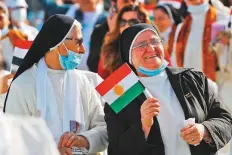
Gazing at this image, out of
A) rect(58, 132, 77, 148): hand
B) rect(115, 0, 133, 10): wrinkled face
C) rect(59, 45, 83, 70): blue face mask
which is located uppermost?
rect(59, 45, 83, 70): blue face mask

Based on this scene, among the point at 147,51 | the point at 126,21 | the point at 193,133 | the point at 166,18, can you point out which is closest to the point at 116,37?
the point at 126,21

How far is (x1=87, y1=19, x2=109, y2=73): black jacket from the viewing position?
939cm

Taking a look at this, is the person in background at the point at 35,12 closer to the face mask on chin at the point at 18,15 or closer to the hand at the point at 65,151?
the face mask on chin at the point at 18,15

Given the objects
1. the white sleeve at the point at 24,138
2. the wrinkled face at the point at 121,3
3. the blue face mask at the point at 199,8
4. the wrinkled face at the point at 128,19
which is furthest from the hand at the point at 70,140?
the blue face mask at the point at 199,8

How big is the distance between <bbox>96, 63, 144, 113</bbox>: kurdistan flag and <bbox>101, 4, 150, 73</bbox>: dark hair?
244cm

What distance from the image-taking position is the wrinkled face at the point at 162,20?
11008mm

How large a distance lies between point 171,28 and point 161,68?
20.2 ft

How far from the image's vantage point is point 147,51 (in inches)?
186

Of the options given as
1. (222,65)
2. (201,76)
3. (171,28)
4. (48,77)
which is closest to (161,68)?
(201,76)

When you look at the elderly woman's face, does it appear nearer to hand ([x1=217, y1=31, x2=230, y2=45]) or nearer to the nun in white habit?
the nun in white habit

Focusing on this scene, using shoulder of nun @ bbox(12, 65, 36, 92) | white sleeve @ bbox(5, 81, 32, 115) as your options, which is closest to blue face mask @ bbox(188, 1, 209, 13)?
shoulder of nun @ bbox(12, 65, 36, 92)

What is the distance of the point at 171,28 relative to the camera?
1080 centimetres

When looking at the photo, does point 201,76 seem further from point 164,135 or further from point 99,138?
point 99,138

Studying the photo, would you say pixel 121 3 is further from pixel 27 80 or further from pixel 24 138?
pixel 24 138
